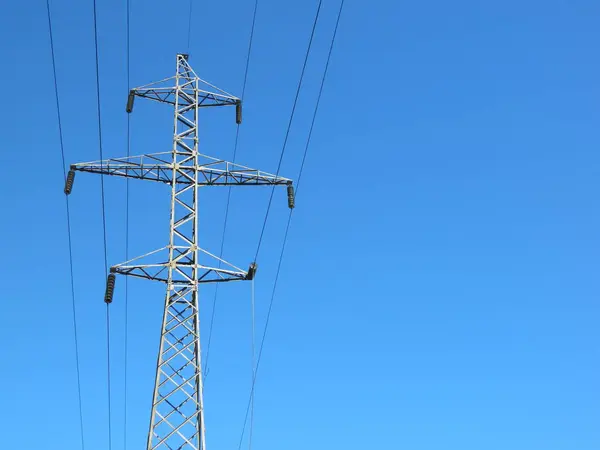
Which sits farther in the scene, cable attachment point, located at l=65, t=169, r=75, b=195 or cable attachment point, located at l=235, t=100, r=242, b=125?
cable attachment point, located at l=235, t=100, r=242, b=125

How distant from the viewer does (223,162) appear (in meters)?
28.4

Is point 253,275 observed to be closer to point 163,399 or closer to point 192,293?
point 192,293

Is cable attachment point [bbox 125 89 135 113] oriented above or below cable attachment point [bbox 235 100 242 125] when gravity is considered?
below

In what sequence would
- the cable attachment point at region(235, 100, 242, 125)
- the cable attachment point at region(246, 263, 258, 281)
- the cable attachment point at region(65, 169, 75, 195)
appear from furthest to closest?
1. the cable attachment point at region(235, 100, 242, 125)
2. the cable attachment point at region(65, 169, 75, 195)
3. the cable attachment point at region(246, 263, 258, 281)

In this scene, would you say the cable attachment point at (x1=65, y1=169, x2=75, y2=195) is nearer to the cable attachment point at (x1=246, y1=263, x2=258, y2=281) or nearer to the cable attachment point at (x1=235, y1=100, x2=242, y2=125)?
the cable attachment point at (x1=246, y1=263, x2=258, y2=281)

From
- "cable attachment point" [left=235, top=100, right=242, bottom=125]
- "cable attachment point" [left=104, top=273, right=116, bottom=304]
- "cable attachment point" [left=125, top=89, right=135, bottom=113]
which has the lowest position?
"cable attachment point" [left=104, top=273, right=116, bottom=304]

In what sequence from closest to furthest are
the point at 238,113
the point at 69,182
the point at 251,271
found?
1. the point at 251,271
2. the point at 69,182
3. the point at 238,113

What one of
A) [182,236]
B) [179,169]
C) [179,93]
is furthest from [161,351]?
[179,93]

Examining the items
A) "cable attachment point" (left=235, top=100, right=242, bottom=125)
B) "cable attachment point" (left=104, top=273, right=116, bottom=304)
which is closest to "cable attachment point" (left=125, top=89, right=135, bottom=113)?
"cable attachment point" (left=235, top=100, right=242, bottom=125)

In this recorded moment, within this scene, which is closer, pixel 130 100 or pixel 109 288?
pixel 109 288

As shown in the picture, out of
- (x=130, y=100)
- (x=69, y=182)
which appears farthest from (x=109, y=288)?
(x=130, y=100)

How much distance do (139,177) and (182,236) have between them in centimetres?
280

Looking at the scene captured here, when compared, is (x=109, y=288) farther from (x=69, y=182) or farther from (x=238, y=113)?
(x=238, y=113)

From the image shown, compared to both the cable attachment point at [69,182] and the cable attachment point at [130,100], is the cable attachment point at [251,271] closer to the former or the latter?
the cable attachment point at [69,182]
